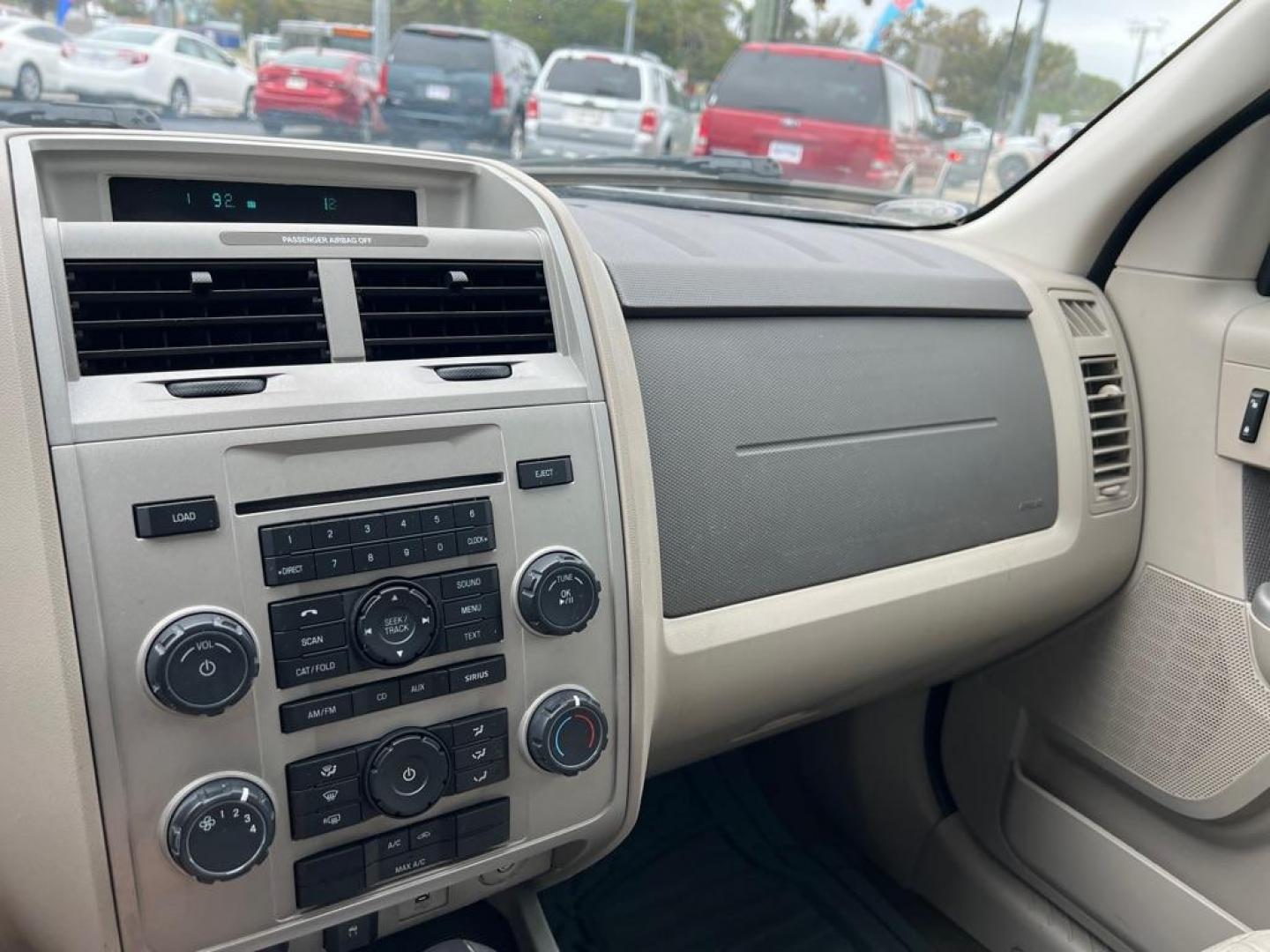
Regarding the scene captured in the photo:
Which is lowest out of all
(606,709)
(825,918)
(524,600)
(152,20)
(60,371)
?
(825,918)

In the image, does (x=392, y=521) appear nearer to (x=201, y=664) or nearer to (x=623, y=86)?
(x=201, y=664)

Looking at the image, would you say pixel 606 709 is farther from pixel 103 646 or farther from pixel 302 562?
pixel 103 646

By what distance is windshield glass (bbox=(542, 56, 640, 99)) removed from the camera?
252 centimetres

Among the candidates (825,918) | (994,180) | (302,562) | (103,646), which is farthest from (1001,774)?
(103,646)

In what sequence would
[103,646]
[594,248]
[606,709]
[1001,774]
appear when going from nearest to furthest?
1. [103,646]
2. [606,709]
3. [594,248]
4. [1001,774]

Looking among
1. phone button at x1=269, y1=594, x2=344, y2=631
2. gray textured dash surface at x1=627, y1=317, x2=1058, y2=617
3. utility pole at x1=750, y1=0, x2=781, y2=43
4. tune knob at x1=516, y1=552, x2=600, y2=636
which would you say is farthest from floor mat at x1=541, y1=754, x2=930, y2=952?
utility pole at x1=750, y1=0, x2=781, y2=43

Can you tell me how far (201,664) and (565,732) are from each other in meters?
0.40

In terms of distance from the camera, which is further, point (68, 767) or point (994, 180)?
point (994, 180)

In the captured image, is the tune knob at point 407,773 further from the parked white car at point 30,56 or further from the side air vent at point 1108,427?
the side air vent at point 1108,427

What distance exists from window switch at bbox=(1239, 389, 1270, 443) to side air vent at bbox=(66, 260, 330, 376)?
1.51 m

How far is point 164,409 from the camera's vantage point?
914mm

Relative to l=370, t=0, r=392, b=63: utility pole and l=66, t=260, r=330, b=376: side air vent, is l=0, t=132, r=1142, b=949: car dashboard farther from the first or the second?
l=370, t=0, r=392, b=63: utility pole

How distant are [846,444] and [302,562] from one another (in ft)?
2.93

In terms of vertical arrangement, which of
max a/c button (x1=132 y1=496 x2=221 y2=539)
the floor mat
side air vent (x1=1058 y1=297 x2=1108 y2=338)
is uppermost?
side air vent (x1=1058 y1=297 x2=1108 y2=338)
